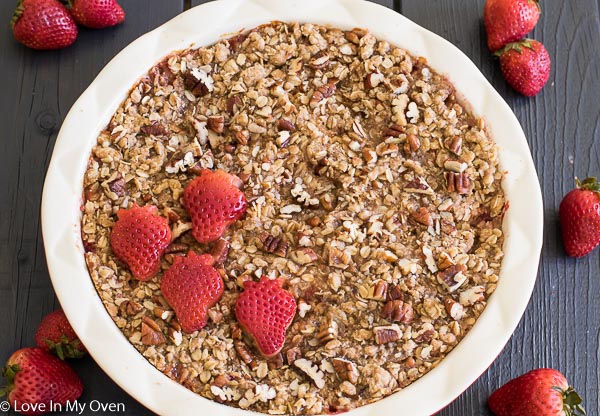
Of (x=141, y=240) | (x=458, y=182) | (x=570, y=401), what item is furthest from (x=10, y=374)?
(x=570, y=401)

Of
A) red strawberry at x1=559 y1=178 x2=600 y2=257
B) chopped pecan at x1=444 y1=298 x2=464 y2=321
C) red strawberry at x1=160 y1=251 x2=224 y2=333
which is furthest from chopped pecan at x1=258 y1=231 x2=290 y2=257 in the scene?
red strawberry at x1=559 y1=178 x2=600 y2=257

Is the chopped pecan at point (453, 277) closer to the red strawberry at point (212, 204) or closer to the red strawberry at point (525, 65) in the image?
the red strawberry at point (212, 204)

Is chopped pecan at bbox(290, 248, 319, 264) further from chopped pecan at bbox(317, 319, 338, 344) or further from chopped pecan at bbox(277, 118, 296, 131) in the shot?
chopped pecan at bbox(277, 118, 296, 131)

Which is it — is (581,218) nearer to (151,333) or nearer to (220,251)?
(220,251)

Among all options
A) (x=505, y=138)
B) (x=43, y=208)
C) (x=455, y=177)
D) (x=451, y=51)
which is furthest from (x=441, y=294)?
(x=43, y=208)

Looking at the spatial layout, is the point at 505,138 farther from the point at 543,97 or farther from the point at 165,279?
the point at 165,279

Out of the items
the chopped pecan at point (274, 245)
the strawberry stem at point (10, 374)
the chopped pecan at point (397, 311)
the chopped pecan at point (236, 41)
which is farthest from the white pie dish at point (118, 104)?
the chopped pecan at point (274, 245)
